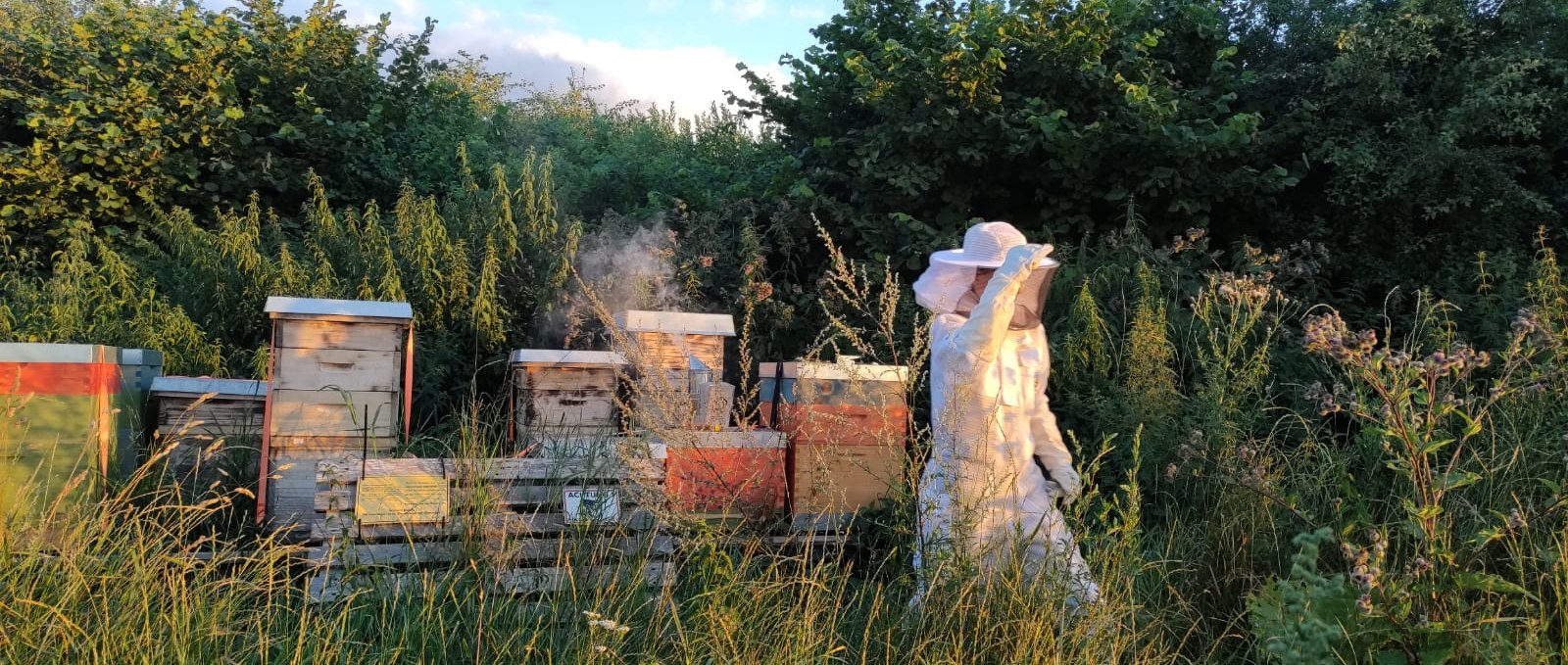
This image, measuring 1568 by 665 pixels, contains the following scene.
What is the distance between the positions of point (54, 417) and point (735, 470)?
246 centimetres

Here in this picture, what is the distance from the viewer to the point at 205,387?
15.0 ft

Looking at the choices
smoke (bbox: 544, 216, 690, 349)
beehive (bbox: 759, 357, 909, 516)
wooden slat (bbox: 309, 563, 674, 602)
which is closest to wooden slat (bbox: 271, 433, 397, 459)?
wooden slat (bbox: 309, 563, 674, 602)

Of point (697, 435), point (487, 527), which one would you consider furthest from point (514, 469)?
point (697, 435)

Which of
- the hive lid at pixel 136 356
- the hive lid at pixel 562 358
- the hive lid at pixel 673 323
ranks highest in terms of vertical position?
the hive lid at pixel 673 323

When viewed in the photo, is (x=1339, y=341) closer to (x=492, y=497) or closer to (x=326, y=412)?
(x=492, y=497)

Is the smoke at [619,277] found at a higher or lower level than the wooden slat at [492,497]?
higher

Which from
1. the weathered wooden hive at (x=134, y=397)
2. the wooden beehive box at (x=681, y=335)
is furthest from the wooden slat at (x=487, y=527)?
the weathered wooden hive at (x=134, y=397)

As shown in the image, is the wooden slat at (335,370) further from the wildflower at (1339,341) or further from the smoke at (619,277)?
the wildflower at (1339,341)

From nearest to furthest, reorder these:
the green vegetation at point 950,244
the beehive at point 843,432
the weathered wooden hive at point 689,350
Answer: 1. the green vegetation at point 950,244
2. the beehive at point 843,432
3. the weathered wooden hive at point 689,350

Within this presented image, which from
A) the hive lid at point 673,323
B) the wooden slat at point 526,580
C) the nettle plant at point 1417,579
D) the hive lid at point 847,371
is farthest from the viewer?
the hive lid at point 673,323

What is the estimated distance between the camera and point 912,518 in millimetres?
3352

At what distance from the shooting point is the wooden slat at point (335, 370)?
4.00 m

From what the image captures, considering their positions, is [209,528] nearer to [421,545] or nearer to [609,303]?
[421,545]

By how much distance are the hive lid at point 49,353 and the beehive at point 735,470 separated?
2165 mm
